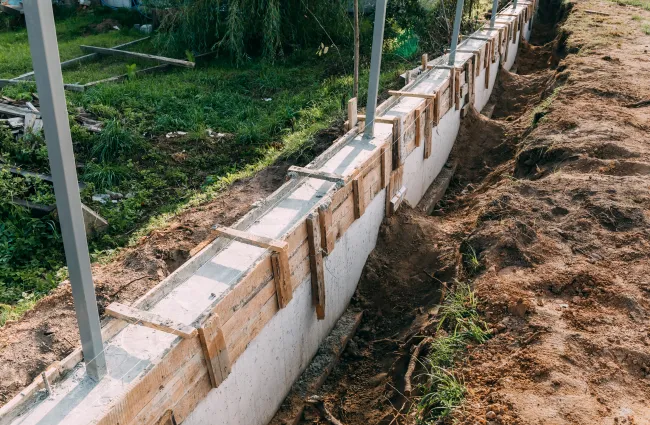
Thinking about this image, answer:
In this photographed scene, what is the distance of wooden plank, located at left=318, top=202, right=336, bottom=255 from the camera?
4.59m

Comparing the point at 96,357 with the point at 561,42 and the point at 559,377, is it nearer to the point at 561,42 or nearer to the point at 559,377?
the point at 559,377

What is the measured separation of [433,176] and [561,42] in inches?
314

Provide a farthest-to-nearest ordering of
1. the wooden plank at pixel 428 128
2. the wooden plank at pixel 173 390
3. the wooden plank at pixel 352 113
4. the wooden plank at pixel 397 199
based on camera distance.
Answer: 1. the wooden plank at pixel 428 128
2. the wooden plank at pixel 397 199
3. the wooden plank at pixel 352 113
4. the wooden plank at pixel 173 390

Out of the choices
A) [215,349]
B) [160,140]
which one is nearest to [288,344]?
[215,349]

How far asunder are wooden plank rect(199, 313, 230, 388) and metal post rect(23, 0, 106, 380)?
A: 62 cm

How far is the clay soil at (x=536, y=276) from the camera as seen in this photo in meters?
3.58

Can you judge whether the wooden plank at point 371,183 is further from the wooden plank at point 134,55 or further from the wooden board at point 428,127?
the wooden plank at point 134,55

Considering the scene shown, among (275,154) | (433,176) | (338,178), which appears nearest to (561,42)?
(433,176)

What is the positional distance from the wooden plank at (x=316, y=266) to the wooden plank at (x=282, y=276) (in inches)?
17.4

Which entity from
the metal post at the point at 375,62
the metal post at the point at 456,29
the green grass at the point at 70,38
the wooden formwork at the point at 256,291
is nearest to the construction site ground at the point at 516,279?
the wooden formwork at the point at 256,291

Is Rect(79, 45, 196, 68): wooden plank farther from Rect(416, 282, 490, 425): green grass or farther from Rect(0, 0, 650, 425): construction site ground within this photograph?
Rect(416, 282, 490, 425): green grass

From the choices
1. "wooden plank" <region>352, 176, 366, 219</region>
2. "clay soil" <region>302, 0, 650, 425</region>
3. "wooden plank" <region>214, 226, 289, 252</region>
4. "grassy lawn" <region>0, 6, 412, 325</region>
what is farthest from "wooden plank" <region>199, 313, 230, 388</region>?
"grassy lawn" <region>0, 6, 412, 325</region>

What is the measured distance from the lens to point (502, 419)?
11.0 feet

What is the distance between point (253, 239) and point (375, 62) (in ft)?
8.05
